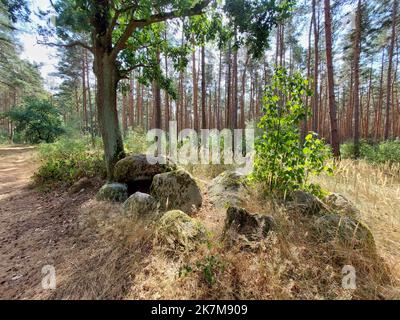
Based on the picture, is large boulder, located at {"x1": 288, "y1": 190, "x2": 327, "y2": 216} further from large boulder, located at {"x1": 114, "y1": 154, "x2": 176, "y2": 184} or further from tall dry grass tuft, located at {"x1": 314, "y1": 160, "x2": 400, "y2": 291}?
large boulder, located at {"x1": 114, "y1": 154, "x2": 176, "y2": 184}

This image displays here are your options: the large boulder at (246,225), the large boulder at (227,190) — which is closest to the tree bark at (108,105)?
the large boulder at (227,190)

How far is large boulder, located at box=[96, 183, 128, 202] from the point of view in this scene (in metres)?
3.84

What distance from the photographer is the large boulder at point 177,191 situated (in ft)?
11.5

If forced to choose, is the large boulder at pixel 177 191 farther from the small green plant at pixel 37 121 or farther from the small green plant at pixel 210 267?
the small green plant at pixel 37 121

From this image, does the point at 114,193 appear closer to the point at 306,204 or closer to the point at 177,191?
the point at 177,191

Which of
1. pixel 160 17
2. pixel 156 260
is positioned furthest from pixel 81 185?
pixel 160 17

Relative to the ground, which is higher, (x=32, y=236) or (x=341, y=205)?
(x=341, y=205)

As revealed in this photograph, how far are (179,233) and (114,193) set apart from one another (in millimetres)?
1954

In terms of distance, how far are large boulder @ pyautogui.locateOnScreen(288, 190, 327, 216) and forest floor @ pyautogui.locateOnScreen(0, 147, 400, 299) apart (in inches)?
8.0

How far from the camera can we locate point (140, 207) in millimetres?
3127

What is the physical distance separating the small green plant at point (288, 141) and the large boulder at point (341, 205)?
442 millimetres

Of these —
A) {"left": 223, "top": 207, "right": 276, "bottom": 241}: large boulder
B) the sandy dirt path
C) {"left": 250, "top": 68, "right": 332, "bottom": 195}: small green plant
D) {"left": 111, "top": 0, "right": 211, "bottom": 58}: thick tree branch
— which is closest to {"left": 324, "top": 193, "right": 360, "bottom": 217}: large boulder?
{"left": 250, "top": 68, "right": 332, "bottom": 195}: small green plant

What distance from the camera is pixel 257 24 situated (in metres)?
3.60
